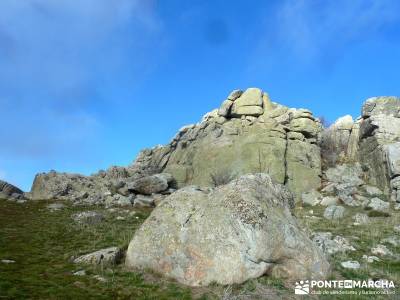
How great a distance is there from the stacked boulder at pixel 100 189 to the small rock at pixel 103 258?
99.9 ft

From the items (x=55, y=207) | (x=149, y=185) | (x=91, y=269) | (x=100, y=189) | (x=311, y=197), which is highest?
(x=149, y=185)

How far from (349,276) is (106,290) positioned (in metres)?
10.9

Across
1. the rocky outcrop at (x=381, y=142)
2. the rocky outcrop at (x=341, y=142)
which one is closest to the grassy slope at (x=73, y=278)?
Result: the rocky outcrop at (x=381, y=142)

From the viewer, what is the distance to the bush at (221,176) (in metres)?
61.6

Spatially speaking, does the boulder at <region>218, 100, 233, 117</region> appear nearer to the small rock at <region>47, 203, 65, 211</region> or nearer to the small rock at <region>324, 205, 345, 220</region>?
the small rock at <region>324, 205, 345, 220</region>

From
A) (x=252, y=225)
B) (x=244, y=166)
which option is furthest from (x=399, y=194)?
(x=252, y=225)

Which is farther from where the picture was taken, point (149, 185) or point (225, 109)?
point (225, 109)

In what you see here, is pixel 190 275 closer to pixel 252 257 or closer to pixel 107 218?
pixel 252 257

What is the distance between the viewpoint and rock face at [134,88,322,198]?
2488 inches

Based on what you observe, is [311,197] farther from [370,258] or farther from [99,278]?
[99,278]

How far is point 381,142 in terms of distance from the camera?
62062mm

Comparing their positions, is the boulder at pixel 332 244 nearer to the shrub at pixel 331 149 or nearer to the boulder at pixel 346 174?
the boulder at pixel 346 174

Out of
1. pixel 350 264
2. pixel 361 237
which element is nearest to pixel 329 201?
pixel 361 237

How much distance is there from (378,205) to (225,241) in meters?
35.8
